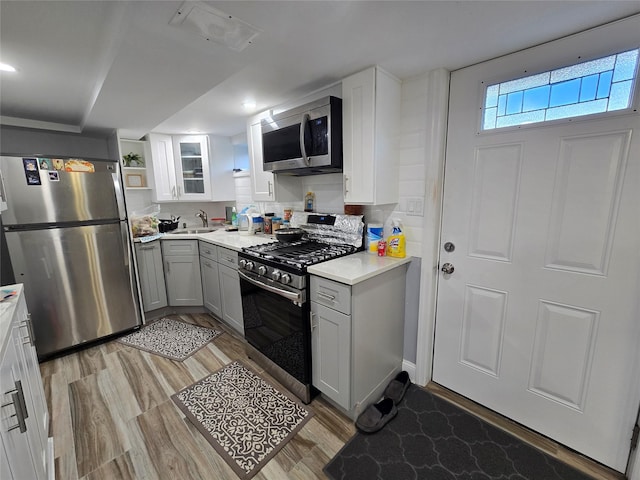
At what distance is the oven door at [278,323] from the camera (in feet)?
5.78

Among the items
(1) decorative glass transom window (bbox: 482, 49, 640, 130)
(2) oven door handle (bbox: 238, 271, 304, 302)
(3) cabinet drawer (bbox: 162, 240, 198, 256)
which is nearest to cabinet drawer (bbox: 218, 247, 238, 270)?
(2) oven door handle (bbox: 238, 271, 304, 302)

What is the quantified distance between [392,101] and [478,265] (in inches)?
47.6

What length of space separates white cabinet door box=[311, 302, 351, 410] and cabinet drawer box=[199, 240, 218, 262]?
4.70ft

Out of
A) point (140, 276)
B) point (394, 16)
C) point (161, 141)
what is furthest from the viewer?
point (161, 141)

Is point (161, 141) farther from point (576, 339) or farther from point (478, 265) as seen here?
point (576, 339)

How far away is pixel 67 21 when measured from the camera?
1.23 m

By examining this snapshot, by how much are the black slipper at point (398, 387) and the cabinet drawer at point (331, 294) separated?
2.64 ft

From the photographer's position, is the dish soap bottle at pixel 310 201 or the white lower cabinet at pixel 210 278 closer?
the dish soap bottle at pixel 310 201

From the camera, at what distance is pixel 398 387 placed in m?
1.91

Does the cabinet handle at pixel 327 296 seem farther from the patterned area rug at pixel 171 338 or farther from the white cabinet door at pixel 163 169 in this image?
the white cabinet door at pixel 163 169

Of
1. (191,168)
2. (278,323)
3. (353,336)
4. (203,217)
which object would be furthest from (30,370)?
(191,168)

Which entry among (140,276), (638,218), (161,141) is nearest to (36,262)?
(140,276)

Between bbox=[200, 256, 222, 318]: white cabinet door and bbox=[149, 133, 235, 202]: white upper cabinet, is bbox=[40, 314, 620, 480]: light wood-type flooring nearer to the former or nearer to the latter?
bbox=[200, 256, 222, 318]: white cabinet door

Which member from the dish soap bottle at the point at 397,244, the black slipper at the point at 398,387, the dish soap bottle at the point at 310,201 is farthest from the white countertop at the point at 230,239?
the black slipper at the point at 398,387
